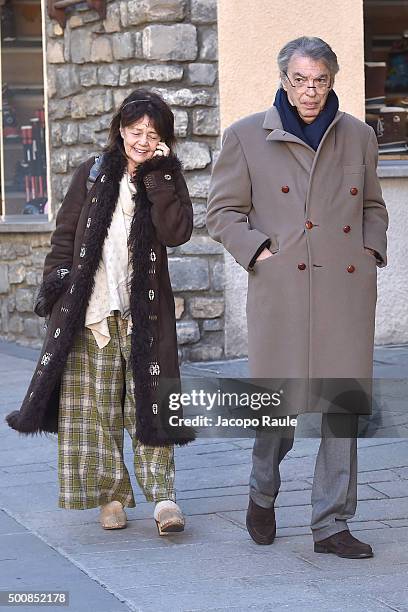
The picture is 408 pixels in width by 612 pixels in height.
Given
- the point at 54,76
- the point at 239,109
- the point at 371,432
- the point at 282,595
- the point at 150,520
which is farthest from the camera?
the point at 54,76

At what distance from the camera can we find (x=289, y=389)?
489cm

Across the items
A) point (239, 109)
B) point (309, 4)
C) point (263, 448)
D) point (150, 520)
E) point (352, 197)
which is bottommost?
point (150, 520)

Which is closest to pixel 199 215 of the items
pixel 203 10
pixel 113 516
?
pixel 203 10

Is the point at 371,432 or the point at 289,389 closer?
the point at 289,389

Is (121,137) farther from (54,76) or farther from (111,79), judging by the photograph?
(54,76)

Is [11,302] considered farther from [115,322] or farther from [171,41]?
[115,322]

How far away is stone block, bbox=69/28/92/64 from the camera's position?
32.8 feet

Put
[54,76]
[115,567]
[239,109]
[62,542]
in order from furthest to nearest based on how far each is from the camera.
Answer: [54,76], [239,109], [62,542], [115,567]

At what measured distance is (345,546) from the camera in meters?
4.91

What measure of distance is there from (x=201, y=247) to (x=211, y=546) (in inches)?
180

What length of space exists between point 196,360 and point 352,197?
186 inches

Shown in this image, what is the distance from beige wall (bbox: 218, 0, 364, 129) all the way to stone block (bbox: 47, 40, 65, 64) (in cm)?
155

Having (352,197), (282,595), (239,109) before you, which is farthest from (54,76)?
(282,595)

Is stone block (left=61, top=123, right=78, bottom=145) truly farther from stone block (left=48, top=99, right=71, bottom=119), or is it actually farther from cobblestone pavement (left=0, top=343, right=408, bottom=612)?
cobblestone pavement (left=0, top=343, right=408, bottom=612)
